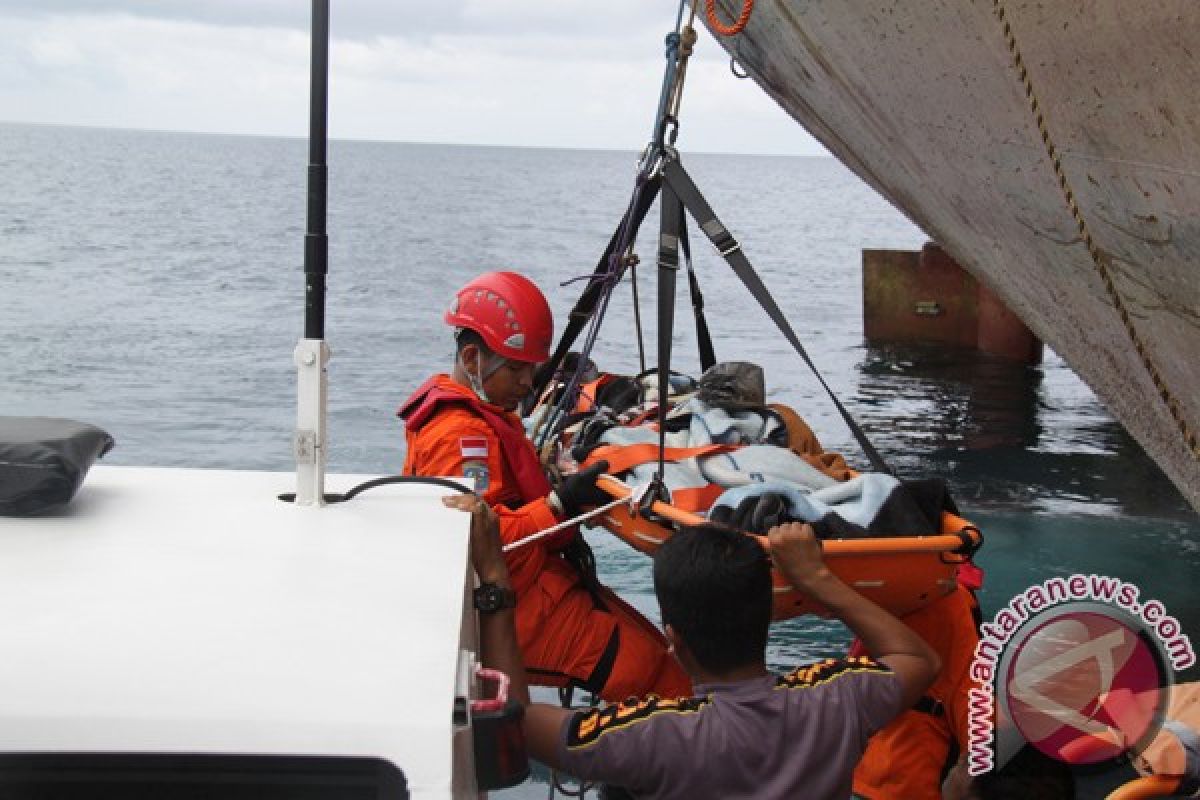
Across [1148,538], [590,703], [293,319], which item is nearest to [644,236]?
[293,319]

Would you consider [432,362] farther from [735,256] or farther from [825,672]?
[825,672]

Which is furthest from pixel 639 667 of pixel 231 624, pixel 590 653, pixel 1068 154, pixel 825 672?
pixel 231 624

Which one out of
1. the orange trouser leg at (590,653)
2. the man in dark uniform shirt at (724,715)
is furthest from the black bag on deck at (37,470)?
the orange trouser leg at (590,653)

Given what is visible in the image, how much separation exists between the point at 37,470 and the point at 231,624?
523mm

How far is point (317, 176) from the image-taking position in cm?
279

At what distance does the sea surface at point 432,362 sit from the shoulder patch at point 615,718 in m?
1.83

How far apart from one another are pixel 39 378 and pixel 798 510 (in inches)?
704

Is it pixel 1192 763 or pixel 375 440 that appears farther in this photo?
pixel 375 440

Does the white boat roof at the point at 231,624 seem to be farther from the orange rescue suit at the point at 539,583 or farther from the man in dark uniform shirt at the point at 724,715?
the orange rescue suit at the point at 539,583

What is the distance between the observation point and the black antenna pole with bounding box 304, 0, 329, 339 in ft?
8.79

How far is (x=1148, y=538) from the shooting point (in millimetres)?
9625

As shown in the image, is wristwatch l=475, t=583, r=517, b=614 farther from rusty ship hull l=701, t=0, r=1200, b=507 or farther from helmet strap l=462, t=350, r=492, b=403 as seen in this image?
rusty ship hull l=701, t=0, r=1200, b=507

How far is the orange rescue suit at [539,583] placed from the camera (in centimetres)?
410

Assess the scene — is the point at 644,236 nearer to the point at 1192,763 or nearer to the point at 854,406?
the point at 854,406
